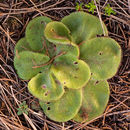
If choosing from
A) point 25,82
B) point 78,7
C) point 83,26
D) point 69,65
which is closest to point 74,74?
point 69,65

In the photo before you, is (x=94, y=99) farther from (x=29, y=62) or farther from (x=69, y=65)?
(x=29, y=62)

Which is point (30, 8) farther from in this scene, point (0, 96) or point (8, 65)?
point (0, 96)

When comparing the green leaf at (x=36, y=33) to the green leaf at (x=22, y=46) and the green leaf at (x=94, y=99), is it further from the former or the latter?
the green leaf at (x=94, y=99)

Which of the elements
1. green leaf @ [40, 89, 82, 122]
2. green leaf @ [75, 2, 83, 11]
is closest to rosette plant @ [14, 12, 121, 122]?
green leaf @ [40, 89, 82, 122]

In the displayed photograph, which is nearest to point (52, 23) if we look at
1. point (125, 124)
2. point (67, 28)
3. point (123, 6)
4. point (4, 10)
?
point (67, 28)

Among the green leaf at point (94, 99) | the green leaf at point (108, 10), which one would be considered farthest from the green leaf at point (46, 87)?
the green leaf at point (108, 10)

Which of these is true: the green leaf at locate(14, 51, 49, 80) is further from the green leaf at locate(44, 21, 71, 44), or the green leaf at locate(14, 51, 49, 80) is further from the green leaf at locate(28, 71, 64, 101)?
the green leaf at locate(44, 21, 71, 44)
